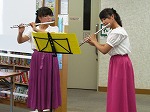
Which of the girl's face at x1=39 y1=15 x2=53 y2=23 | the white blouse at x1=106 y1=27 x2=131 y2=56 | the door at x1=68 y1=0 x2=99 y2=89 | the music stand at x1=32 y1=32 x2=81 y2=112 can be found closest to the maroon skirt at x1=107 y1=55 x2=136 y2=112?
the white blouse at x1=106 y1=27 x2=131 y2=56

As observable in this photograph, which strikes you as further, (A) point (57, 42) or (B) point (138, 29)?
(B) point (138, 29)

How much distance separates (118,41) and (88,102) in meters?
2.24

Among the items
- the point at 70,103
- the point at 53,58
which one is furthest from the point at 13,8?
the point at 70,103

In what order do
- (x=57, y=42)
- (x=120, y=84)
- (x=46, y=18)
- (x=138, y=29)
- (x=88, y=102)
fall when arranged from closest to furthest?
(x=57, y=42) < (x=120, y=84) < (x=46, y=18) < (x=88, y=102) < (x=138, y=29)

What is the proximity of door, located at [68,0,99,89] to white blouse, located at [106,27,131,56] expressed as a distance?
289 centimetres

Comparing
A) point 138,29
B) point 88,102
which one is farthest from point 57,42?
point 138,29

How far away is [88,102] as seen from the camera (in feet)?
16.9

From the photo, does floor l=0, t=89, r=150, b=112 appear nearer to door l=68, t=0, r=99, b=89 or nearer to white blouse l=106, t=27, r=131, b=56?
door l=68, t=0, r=99, b=89

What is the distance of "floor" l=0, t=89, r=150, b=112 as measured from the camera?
4691 mm

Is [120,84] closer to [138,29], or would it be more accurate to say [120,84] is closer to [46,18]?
[46,18]

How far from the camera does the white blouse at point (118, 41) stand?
314 cm

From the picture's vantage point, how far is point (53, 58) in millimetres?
3559

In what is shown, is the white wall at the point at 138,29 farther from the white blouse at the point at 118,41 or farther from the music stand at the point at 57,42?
the music stand at the point at 57,42

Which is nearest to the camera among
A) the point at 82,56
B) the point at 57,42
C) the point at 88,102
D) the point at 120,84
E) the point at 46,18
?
the point at 57,42
